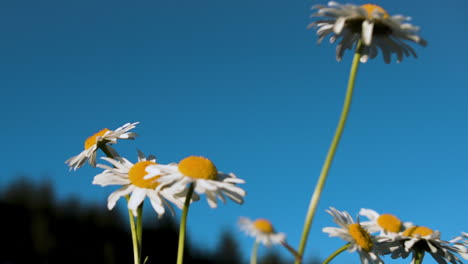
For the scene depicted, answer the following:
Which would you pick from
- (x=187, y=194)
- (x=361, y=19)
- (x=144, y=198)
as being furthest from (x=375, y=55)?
(x=144, y=198)

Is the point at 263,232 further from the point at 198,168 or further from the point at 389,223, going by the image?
the point at 389,223

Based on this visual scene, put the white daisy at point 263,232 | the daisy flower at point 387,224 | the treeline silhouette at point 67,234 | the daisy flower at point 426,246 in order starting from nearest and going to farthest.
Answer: the white daisy at point 263,232
the daisy flower at point 426,246
the daisy flower at point 387,224
the treeline silhouette at point 67,234

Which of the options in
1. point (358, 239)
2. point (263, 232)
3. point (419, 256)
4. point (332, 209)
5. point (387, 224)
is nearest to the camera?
point (263, 232)

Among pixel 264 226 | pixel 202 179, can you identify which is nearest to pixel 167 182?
pixel 202 179

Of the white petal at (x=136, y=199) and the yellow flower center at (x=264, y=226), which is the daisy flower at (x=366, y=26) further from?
the white petal at (x=136, y=199)

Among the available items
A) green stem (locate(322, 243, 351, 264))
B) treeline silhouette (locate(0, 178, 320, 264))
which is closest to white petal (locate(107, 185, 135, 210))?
green stem (locate(322, 243, 351, 264))

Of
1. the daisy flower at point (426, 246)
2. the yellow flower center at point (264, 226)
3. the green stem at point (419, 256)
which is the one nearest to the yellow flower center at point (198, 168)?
the yellow flower center at point (264, 226)
